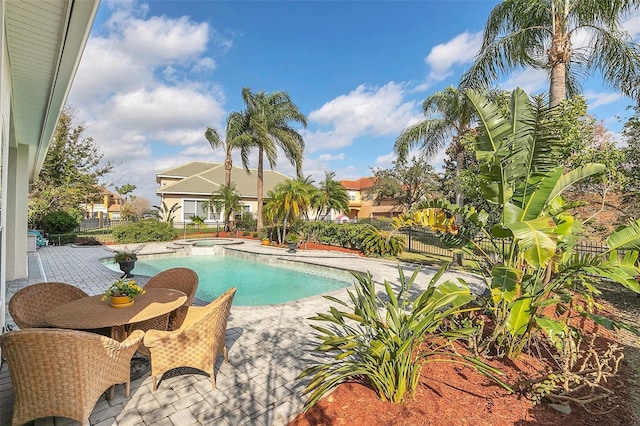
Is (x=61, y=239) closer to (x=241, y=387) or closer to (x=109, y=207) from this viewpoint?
(x=241, y=387)

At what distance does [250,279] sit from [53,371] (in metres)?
9.63

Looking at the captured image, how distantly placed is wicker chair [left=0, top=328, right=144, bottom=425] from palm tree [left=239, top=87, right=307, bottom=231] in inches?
777

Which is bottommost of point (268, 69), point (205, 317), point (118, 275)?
point (118, 275)

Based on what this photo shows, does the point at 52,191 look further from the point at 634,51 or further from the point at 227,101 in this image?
the point at 634,51

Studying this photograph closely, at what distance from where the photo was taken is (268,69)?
56.2 feet

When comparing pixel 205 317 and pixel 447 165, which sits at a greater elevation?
pixel 447 165

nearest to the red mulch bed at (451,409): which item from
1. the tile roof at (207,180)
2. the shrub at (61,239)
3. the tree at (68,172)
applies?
the shrub at (61,239)

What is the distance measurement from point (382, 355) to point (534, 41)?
11310 millimetres

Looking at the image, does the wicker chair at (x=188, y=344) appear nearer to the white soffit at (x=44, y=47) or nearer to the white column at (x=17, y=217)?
the white soffit at (x=44, y=47)

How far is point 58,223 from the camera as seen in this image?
1959cm

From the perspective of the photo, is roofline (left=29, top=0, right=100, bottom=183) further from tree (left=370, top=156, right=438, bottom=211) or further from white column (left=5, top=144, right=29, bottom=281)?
tree (left=370, top=156, right=438, bottom=211)

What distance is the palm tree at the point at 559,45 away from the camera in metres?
7.96

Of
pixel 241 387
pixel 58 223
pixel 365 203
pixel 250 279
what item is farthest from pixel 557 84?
pixel 365 203

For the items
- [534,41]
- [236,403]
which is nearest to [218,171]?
[534,41]
